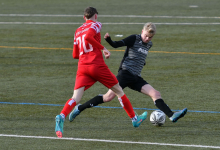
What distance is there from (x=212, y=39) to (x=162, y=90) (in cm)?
709

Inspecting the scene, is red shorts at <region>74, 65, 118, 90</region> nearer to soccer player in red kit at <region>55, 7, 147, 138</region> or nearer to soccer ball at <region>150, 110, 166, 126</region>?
soccer player in red kit at <region>55, 7, 147, 138</region>

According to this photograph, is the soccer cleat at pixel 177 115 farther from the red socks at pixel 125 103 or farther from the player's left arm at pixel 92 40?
the player's left arm at pixel 92 40

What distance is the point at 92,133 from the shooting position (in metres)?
7.46

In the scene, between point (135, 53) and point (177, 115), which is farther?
point (135, 53)

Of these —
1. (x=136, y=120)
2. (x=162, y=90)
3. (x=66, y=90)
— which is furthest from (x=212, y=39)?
(x=136, y=120)

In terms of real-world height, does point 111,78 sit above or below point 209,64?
above

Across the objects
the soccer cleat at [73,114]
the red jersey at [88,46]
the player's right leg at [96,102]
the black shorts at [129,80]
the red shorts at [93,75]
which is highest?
the red jersey at [88,46]

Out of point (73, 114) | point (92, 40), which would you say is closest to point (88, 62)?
point (92, 40)

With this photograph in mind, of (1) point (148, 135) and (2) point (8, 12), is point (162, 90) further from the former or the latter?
(2) point (8, 12)

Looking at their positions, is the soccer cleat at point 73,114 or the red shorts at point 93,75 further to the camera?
the soccer cleat at point 73,114

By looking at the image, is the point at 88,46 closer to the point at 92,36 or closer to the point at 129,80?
the point at 92,36

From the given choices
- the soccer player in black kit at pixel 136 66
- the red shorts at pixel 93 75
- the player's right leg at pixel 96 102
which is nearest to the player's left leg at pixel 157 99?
the soccer player in black kit at pixel 136 66

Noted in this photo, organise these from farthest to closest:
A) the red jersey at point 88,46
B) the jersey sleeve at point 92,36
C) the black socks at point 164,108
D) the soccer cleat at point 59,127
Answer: the black socks at point 164,108 < the red jersey at point 88,46 < the jersey sleeve at point 92,36 < the soccer cleat at point 59,127

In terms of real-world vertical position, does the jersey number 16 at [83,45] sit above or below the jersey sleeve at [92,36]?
below
